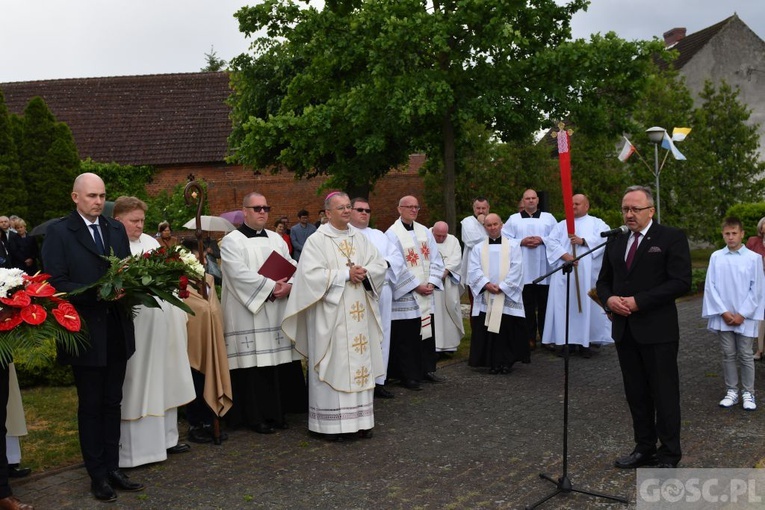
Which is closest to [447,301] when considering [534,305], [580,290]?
[534,305]

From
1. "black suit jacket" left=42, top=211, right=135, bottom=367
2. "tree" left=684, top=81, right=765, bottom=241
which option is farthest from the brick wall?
"black suit jacket" left=42, top=211, right=135, bottom=367

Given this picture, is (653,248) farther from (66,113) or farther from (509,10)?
(66,113)

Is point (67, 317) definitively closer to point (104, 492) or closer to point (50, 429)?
point (104, 492)

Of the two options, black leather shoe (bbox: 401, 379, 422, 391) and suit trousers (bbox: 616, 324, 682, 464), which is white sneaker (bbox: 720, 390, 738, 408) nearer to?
suit trousers (bbox: 616, 324, 682, 464)

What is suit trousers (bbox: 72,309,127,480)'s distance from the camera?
5500mm

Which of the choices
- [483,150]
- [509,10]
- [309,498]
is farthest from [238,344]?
[483,150]

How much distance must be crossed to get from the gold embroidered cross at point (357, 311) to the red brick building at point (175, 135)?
63.5ft

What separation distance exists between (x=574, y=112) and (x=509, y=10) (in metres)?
Answer: 2.53

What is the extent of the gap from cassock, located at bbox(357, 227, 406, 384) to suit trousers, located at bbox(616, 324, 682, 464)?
308 centimetres

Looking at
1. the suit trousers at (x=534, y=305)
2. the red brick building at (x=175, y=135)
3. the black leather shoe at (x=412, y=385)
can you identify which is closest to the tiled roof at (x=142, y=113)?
the red brick building at (x=175, y=135)

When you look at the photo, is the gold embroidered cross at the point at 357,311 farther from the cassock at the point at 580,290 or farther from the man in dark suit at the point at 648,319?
the cassock at the point at 580,290

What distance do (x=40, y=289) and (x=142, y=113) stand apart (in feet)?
86.0

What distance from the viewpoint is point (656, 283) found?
5.78 metres

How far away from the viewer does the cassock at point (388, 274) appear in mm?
8609
